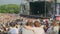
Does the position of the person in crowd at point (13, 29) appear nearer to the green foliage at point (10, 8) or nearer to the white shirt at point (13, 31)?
the white shirt at point (13, 31)

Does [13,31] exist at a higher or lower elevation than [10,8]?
lower

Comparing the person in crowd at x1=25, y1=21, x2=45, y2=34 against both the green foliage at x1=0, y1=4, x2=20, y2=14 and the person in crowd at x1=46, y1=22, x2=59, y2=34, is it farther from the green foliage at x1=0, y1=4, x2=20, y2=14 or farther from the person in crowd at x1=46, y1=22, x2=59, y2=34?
the green foliage at x1=0, y1=4, x2=20, y2=14

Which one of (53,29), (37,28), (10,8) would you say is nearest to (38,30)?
(37,28)

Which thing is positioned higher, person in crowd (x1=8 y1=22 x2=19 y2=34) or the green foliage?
the green foliage

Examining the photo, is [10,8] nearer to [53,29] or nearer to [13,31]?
[13,31]

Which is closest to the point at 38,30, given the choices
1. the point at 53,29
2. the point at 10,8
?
the point at 53,29

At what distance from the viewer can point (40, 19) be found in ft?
50.8

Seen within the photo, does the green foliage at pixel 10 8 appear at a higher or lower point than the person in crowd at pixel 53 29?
higher

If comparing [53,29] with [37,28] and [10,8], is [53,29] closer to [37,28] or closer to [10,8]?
[37,28]

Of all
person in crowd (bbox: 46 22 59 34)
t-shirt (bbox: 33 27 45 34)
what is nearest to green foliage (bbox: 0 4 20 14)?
t-shirt (bbox: 33 27 45 34)

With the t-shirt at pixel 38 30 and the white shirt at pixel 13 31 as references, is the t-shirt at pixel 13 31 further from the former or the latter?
the t-shirt at pixel 38 30

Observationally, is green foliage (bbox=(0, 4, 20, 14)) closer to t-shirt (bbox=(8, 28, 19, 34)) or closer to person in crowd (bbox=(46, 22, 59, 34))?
t-shirt (bbox=(8, 28, 19, 34))

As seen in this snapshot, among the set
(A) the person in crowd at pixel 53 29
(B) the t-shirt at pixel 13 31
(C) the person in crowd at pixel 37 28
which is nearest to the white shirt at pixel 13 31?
A: (B) the t-shirt at pixel 13 31

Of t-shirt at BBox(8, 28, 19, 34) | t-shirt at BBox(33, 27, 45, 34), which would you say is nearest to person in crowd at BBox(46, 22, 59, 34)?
t-shirt at BBox(33, 27, 45, 34)
